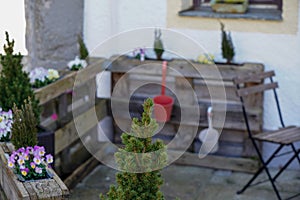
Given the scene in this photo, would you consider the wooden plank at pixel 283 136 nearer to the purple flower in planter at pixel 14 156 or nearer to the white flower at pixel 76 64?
the white flower at pixel 76 64

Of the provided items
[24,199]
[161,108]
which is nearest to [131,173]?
[24,199]

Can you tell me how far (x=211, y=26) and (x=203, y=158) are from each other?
1239mm

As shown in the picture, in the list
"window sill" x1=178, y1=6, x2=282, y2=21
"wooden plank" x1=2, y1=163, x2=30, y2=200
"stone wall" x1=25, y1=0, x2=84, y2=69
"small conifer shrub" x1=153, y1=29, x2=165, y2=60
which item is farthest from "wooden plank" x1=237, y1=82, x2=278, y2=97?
"wooden plank" x1=2, y1=163, x2=30, y2=200

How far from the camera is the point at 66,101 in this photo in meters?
5.82

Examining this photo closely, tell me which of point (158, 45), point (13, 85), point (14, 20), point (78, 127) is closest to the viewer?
point (13, 85)

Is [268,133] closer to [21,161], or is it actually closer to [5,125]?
[5,125]

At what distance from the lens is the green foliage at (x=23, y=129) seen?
163 inches

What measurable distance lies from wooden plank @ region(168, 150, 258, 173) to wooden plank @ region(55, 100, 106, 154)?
2.53 ft

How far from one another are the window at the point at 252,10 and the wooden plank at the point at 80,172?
162cm

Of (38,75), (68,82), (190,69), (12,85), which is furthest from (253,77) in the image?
(12,85)

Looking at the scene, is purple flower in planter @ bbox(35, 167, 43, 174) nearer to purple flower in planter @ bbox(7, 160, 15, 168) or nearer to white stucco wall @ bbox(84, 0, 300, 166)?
purple flower in planter @ bbox(7, 160, 15, 168)

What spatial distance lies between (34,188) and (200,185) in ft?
8.25

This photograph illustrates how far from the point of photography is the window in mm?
6145

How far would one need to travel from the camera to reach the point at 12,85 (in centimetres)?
494
